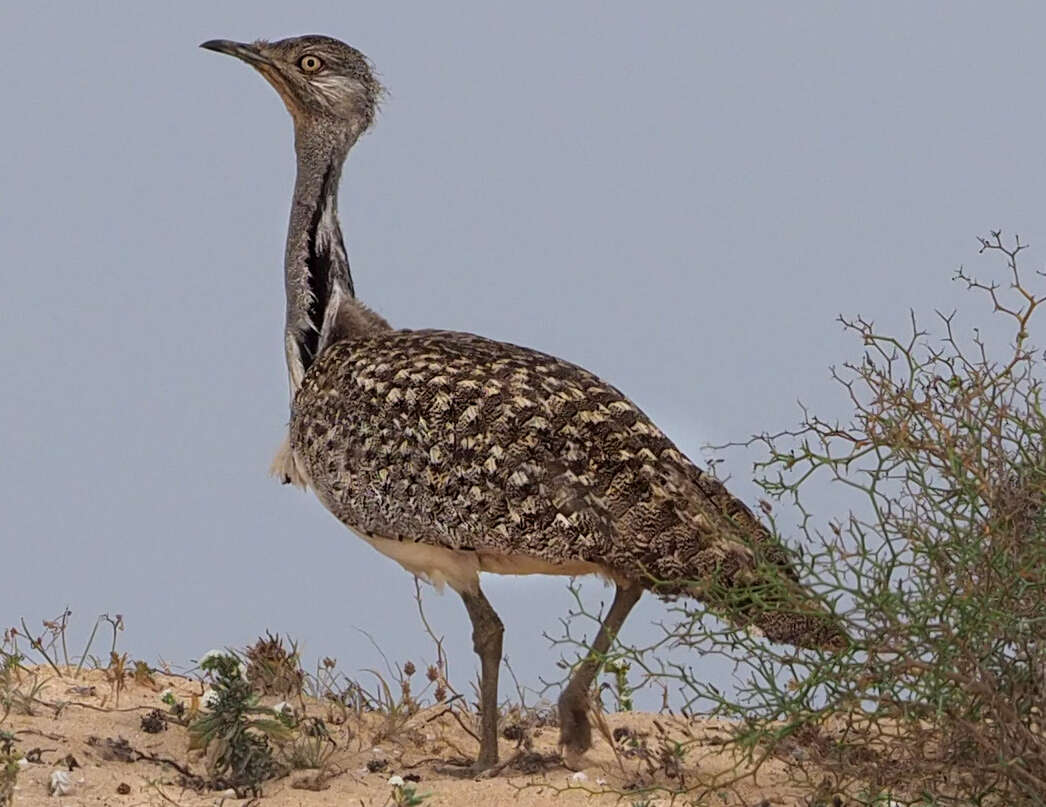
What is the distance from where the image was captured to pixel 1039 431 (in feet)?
19.0

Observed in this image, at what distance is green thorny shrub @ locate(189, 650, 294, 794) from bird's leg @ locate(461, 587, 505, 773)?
2.43 feet

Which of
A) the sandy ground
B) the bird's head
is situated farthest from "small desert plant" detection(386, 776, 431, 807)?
the bird's head

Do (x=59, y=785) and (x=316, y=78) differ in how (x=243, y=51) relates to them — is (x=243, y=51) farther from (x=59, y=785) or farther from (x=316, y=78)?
(x=59, y=785)

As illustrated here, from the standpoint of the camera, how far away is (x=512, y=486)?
628 cm

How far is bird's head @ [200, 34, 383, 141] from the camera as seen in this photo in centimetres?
813

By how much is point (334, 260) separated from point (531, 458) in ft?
6.58

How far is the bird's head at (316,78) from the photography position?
8.13m

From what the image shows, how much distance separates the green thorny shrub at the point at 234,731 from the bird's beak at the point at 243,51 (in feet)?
9.74

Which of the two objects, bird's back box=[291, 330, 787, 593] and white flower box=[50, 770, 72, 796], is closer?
bird's back box=[291, 330, 787, 593]

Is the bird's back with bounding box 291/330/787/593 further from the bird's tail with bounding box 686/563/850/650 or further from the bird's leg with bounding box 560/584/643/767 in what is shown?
the bird's leg with bounding box 560/584/643/767

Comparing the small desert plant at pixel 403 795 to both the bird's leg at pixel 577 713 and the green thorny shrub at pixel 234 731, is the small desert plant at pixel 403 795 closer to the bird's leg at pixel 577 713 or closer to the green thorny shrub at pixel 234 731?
the green thorny shrub at pixel 234 731

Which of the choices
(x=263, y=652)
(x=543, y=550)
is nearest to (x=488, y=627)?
(x=543, y=550)

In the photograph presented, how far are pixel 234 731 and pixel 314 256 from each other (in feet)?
7.80

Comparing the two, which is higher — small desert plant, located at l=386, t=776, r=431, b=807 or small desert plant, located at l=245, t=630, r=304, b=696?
small desert plant, located at l=245, t=630, r=304, b=696
